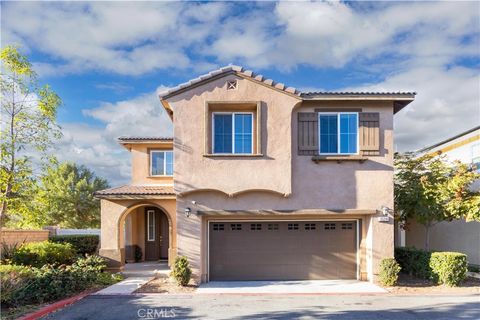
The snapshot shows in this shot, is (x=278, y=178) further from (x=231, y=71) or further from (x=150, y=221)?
(x=150, y=221)

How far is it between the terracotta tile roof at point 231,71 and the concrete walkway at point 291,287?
21.9ft

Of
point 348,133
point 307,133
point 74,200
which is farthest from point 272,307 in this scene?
point 74,200

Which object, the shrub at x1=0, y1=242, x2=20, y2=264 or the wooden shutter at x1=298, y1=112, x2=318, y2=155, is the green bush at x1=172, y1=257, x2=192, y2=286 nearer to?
the wooden shutter at x1=298, y1=112, x2=318, y2=155

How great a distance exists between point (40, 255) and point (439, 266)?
47.2 feet

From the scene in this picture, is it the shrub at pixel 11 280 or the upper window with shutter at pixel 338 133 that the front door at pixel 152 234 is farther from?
the upper window with shutter at pixel 338 133

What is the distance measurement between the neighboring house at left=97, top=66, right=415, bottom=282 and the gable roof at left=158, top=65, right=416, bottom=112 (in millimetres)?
36

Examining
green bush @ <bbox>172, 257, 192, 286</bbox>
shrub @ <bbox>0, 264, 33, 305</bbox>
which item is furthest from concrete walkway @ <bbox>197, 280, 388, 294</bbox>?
shrub @ <bbox>0, 264, 33, 305</bbox>

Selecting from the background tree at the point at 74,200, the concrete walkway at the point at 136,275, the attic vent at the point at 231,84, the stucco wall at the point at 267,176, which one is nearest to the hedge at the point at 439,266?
the stucco wall at the point at 267,176

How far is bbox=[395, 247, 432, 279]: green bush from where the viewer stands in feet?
46.6

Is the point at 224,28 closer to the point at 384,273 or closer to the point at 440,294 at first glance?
the point at 384,273

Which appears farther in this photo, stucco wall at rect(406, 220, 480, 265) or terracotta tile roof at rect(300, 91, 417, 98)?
stucco wall at rect(406, 220, 480, 265)

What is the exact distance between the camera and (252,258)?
15.0 m

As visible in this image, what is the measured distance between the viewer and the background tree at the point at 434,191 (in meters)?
14.3

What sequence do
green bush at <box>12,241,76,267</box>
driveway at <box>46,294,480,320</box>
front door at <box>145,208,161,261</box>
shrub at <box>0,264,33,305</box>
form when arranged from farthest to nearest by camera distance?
front door at <box>145,208,161,261</box>, green bush at <box>12,241,76,267</box>, shrub at <box>0,264,33,305</box>, driveway at <box>46,294,480,320</box>
